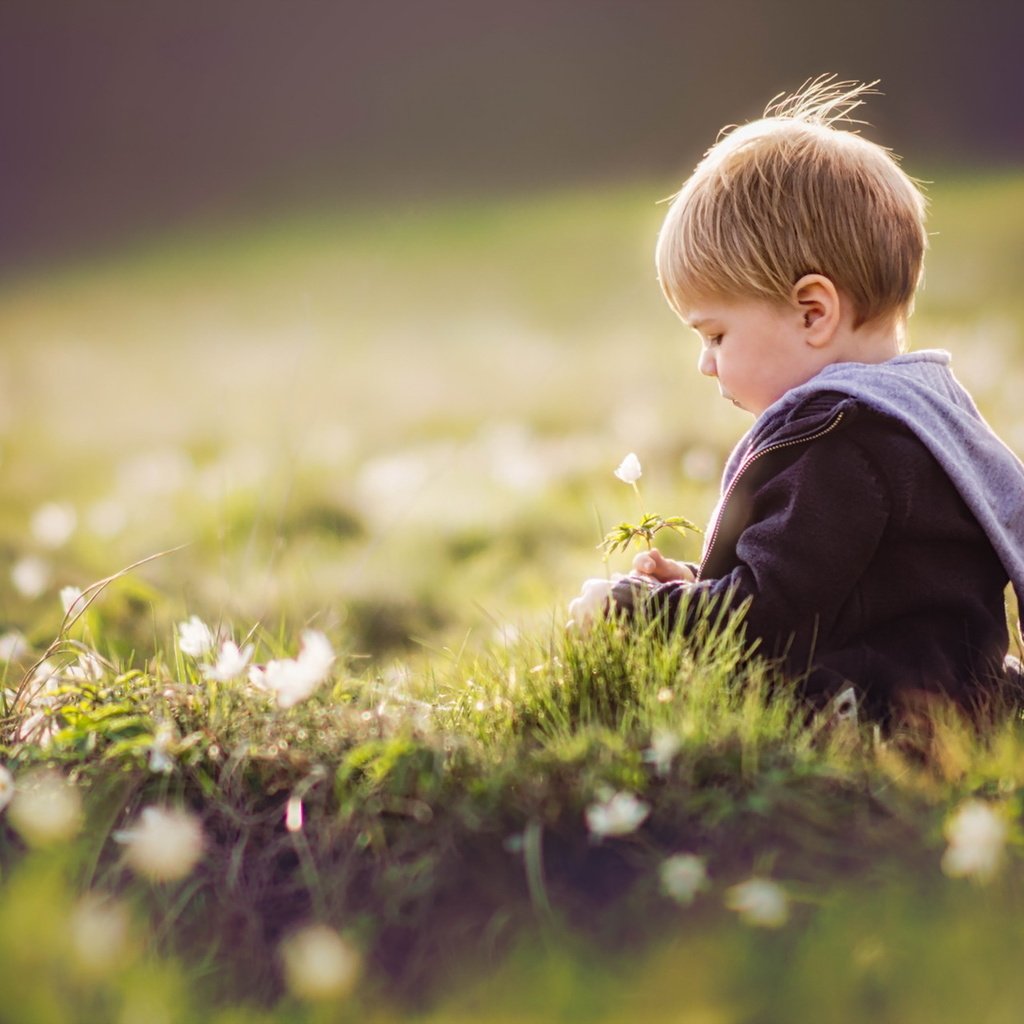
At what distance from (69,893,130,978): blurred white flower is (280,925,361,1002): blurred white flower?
27cm

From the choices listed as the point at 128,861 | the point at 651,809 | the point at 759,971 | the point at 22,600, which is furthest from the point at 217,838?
the point at 22,600

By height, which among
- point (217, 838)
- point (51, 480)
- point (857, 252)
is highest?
point (857, 252)

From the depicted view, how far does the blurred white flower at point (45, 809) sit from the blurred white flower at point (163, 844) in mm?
98

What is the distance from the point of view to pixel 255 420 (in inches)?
Answer: 322

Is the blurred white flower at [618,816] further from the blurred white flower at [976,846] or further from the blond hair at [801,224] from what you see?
the blond hair at [801,224]

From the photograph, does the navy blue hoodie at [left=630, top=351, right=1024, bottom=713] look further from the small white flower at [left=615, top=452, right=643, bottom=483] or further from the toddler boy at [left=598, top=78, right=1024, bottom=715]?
the small white flower at [left=615, top=452, right=643, bottom=483]

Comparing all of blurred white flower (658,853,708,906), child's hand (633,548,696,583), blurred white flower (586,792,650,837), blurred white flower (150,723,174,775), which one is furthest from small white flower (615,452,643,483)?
blurred white flower (150,723,174,775)

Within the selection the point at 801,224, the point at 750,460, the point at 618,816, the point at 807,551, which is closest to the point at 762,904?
the point at 618,816

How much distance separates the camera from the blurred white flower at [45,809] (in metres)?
2.21

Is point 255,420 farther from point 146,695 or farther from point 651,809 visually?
point 651,809

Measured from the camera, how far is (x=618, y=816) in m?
2.09

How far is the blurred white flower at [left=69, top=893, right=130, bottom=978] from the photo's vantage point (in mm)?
1876

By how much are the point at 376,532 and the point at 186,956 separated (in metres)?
4.42

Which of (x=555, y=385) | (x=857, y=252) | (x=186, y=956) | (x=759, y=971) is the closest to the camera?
(x=759, y=971)
